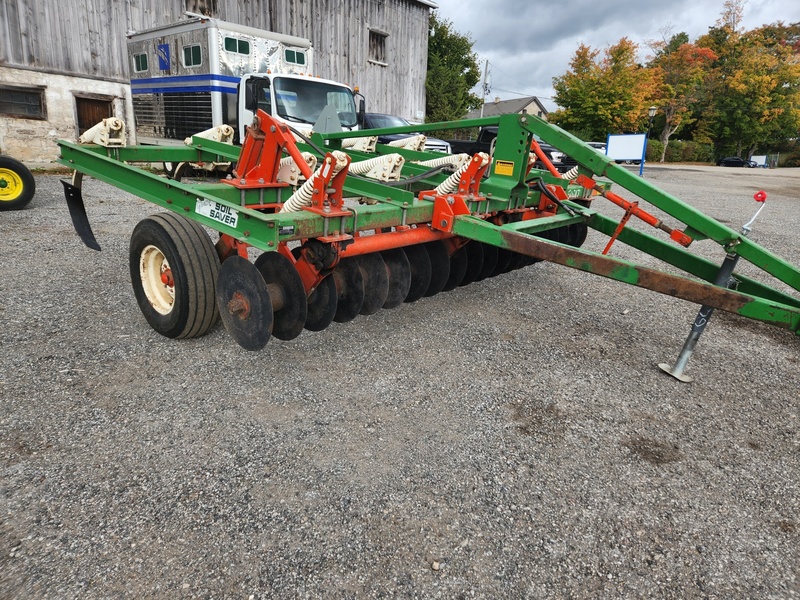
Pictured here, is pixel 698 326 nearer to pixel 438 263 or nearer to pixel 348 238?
pixel 438 263

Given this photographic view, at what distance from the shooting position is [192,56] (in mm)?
10703

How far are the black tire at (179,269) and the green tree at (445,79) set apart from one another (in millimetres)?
27129

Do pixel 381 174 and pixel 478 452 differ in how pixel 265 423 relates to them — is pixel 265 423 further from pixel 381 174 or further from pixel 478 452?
pixel 381 174

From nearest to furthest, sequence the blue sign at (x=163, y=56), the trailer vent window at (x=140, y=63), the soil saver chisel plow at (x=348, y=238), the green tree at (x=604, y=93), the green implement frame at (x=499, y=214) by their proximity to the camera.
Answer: the green implement frame at (x=499, y=214), the soil saver chisel plow at (x=348, y=238), the blue sign at (x=163, y=56), the trailer vent window at (x=140, y=63), the green tree at (x=604, y=93)

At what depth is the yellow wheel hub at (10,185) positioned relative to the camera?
7.39 metres

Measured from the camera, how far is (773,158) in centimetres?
4781

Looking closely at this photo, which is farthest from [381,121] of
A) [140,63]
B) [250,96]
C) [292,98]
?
[140,63]

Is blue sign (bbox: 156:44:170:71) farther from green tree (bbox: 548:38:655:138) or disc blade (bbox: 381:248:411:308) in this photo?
green tree (bbox: 548:38:655:138)

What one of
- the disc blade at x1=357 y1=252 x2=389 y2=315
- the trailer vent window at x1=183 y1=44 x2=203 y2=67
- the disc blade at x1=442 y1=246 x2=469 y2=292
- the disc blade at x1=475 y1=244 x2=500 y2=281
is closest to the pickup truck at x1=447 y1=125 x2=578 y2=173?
the trailer vent window at x1=183 y1=44 x2=203 y2=67

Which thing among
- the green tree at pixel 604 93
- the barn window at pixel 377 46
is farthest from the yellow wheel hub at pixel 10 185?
the green tree at pixel 604 93

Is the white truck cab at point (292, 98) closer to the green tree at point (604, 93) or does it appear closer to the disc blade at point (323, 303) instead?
the disc blade at point (323, 303)

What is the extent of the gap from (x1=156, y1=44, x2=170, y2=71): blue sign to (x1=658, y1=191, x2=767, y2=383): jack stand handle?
459 inches

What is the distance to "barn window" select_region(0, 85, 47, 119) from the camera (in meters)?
12.5

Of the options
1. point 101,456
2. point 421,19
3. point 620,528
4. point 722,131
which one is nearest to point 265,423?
point 101,456
